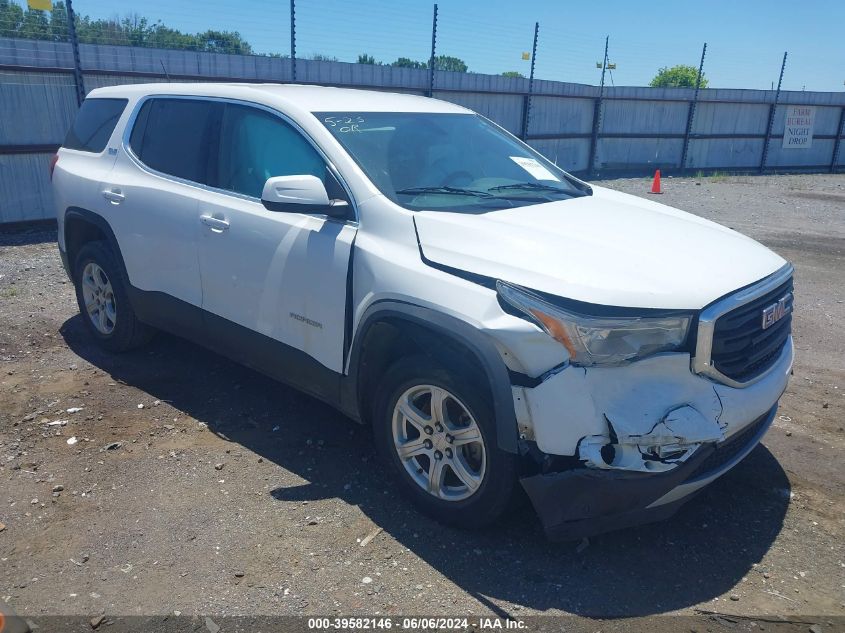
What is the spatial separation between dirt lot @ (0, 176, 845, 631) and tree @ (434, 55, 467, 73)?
438 inches

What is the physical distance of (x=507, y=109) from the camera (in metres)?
17.1

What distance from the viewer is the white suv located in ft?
9.30

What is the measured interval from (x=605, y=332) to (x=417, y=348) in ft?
3.15

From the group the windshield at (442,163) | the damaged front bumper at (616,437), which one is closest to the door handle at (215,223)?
the windshield at (442,163)

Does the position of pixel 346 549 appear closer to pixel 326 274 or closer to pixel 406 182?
pixel 326 274

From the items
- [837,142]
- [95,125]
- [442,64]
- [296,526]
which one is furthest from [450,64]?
[837,142]

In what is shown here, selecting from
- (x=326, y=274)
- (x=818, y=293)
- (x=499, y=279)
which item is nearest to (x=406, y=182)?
(x=326, y=274)

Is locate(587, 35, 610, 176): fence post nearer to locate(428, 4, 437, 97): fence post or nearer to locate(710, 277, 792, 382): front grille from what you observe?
Answer: locate(428, 4, 437, 97): fence post

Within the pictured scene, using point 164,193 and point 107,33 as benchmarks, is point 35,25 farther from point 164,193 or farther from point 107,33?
point 164,193

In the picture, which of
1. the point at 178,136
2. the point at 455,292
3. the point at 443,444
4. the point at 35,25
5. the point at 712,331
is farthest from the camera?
the point at 35,25

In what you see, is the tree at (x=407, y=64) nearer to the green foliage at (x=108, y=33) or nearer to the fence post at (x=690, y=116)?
the green foliage at (x=108, y=33)

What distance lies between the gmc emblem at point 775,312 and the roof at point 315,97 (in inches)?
92.6

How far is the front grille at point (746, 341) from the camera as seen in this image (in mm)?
2988

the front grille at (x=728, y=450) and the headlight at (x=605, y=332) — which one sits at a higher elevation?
the headlight at (x=605, y=332)
